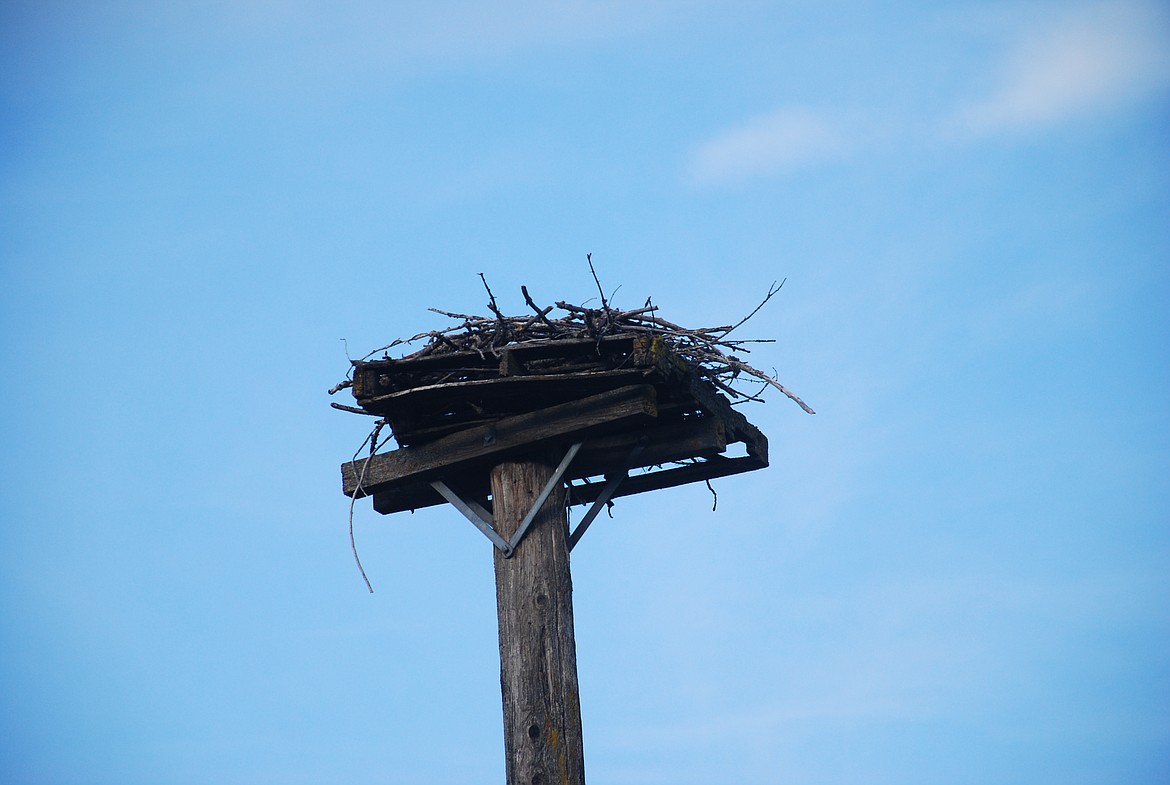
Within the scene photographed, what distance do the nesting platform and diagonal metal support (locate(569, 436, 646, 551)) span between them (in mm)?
12

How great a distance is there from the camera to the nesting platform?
6.88m

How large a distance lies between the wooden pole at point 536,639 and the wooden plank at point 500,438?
160 millimetres

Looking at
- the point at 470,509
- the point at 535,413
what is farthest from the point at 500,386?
the point at 470,509

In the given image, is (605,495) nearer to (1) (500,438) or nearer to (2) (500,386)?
(1) (500,438)

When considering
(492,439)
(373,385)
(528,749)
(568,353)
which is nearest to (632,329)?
(568,353)

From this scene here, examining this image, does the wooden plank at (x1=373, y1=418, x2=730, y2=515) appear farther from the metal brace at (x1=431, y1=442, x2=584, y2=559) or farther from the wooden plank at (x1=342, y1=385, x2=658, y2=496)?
the metal brace at (x1=431, y1=442, x2=584, y2=559)

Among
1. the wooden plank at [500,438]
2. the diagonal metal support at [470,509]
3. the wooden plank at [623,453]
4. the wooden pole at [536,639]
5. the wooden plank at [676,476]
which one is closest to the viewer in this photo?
the wooden pole at [536,639]

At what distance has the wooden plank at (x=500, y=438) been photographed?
6848 millimetres

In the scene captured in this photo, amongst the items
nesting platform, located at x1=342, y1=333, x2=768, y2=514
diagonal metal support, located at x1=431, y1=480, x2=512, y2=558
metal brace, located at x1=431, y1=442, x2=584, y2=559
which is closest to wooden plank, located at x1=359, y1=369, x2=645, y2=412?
nesting platform, located at x1=342, y1=333, x2=768, y2=514

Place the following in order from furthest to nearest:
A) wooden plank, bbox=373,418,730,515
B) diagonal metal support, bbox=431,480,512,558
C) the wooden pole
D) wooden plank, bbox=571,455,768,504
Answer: wooden plank, bbox=571,455,768,504
wooden plank, bbox=373,418,730,515
diagonal metal support, bbox=431,480,512,558
the wooden pole

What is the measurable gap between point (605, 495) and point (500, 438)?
662 mm

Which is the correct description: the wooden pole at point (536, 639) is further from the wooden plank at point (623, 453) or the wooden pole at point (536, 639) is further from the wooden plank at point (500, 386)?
the wooden plank at point (500, 386)

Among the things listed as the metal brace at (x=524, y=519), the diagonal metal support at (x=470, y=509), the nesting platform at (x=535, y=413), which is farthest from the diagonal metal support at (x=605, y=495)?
the diagonal metal support at (x=470, y=509)

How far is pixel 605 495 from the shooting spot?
7336 millimetres
